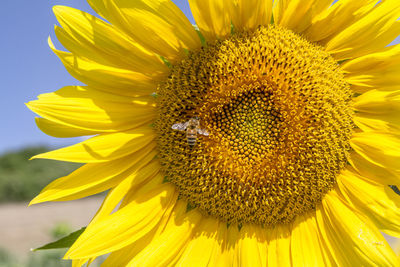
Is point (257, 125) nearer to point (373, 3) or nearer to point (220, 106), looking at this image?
point (220, 106)

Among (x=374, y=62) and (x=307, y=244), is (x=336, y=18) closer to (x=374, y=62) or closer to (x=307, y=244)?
(x=374, y=62)

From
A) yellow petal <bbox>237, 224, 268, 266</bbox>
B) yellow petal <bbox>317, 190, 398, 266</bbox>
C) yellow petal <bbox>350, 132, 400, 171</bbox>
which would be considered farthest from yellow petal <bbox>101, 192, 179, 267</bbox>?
yellow petal <bbox>350, 132, 400, 171</bbox>

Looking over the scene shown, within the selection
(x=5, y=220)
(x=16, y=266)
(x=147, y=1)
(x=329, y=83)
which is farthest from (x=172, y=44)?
(x=5, y=220)

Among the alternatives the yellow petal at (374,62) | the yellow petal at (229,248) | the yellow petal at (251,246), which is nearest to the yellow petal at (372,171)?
the yellow petal at (374,62)

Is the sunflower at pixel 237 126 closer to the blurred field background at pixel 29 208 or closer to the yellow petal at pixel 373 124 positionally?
the yellow petal at pixel 373 124

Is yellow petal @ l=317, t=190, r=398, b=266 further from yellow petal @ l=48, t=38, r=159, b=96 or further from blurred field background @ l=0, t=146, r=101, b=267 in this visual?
blurred field background @ l=0, t=146, r=101, b=267
